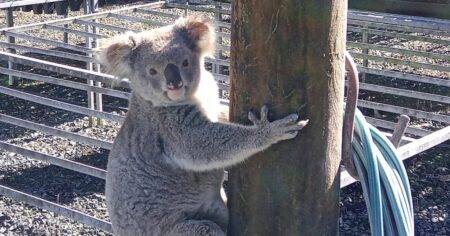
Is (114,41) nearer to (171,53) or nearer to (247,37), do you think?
(171,53)

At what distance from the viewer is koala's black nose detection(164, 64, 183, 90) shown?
2576mm

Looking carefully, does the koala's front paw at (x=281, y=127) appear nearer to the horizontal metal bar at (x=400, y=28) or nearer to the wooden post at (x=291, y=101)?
the wooden post at (x=291, y=101)

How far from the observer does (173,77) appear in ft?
8.60

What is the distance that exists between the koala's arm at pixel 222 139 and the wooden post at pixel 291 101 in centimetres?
3

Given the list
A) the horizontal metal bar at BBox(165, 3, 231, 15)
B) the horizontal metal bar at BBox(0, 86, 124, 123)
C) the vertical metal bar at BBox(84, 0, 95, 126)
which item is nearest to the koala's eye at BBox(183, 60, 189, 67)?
the horizontal metal bar at BBox(0, 86, 124, 123)

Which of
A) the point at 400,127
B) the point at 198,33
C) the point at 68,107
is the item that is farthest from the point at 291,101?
the point at 68,107

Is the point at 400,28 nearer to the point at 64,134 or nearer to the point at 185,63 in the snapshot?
the point at 64,134

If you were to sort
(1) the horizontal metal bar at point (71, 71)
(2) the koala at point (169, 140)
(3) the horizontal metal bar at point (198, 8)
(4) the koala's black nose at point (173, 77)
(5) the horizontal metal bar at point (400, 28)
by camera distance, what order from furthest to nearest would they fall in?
(3) the horizontal metal bar at point (198, 8) → (5) the horizontal metal bar at point (400, 28) → (1) the horizontal metal bar at point (71, 71) → (4) the koala's black nose at point (173, 77) → (2) the koala at point (169, 140)

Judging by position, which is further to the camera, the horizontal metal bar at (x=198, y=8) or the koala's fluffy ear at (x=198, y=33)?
the horizontal metal bar at (x=198, y=8)

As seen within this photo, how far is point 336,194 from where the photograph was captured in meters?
1.89

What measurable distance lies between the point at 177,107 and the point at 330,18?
1.06 m

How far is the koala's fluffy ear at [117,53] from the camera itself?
266 centimetres

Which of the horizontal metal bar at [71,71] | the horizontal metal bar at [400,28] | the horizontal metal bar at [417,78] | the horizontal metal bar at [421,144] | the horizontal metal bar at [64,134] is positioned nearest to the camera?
the horizontal metal bar at [421,144]

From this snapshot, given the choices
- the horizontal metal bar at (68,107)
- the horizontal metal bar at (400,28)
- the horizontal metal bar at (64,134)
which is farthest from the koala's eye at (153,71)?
the horizontal metal bar at (400,28)
